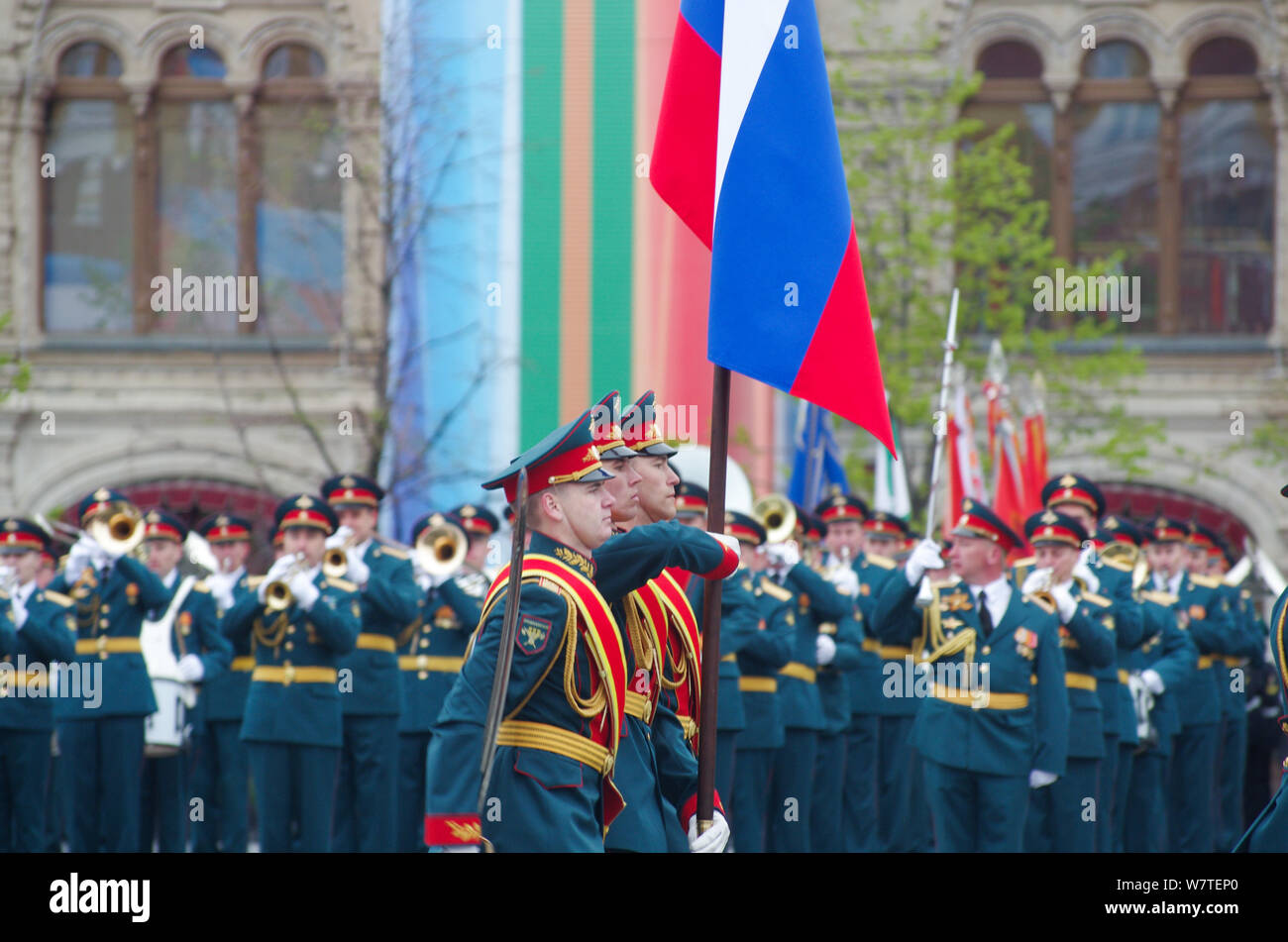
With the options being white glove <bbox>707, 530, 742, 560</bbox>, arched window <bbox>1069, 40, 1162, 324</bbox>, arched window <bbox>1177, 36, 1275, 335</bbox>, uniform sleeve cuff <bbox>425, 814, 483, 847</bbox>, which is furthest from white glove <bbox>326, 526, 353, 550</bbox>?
arched window <bbox>1177, 36, 1275, 335</bbox>

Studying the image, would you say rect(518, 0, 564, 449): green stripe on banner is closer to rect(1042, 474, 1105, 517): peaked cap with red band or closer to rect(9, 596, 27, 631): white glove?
rect(9, 596, 27, 631): white glove

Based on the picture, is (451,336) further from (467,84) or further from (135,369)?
(135,369)

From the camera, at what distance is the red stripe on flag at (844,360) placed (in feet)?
19.0

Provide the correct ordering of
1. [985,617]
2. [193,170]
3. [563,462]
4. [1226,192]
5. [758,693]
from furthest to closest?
[193,170] → [1226,192] → [758,693] → [985,617] → [563,462]

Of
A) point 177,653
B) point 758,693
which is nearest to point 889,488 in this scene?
point 758,693

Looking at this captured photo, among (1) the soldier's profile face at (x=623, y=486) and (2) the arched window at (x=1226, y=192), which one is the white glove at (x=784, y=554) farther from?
(2) the arched window at (x=1226, y=192)

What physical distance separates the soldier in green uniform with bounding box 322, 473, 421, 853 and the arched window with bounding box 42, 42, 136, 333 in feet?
40.3

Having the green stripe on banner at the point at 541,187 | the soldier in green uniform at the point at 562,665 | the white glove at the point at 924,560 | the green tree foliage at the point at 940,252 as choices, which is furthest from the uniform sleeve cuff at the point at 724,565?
the green stripe on banner at the point at 541,187

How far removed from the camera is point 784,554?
1072cm

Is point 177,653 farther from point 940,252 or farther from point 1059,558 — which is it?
point 940,252

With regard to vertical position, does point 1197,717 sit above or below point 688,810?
below

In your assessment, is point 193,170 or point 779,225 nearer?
point 779,225

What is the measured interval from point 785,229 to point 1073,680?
16.3ft
